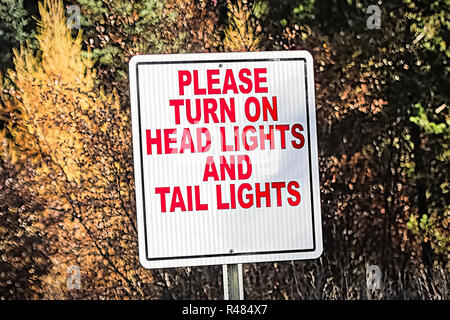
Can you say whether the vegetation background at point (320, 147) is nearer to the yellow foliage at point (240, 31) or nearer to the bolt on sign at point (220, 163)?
the yellow foliage at point (240, 31)

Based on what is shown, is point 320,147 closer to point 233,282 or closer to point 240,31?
point 240,31

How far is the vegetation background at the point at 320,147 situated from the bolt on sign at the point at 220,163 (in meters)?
6.09

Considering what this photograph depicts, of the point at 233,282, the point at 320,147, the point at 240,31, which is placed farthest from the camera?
the point at 240,31

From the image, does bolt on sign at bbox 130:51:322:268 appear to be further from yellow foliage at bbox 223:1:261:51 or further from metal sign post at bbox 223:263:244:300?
yellow foliage at bbox 223:1:261:51

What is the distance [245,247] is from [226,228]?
10 cm

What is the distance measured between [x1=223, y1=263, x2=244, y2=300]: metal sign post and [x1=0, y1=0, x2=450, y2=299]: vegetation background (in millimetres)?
6118

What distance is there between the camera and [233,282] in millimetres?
2627

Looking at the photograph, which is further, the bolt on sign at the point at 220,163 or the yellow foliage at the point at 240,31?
the yellow foliage at the point at 240,31

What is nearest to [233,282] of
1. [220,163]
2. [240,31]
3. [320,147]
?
[220,163]

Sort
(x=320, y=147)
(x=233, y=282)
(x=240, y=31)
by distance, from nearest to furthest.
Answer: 1. (x=233, y=282)
2. (x=320, y=147)
3. (x=240, y=31)

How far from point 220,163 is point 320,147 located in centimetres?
707

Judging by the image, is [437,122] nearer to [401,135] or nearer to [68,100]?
[401,135]

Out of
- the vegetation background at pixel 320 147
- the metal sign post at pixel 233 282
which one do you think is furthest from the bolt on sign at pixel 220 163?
the vegetation background at pixel 320 147

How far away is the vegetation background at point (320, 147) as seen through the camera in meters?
9.20
